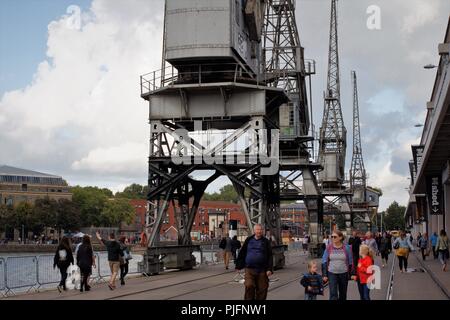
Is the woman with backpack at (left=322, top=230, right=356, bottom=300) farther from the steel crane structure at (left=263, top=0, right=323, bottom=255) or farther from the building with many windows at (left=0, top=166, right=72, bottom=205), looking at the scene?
the building with many windows at (left=0, top=166, right=72, bottom=205)

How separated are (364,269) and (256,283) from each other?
111 inches

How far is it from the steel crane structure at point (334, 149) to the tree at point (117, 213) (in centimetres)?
6354

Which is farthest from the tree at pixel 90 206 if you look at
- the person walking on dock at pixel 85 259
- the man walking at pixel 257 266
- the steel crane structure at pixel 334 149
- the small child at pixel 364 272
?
the man walking at pixel 257 266

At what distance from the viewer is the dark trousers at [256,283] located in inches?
584

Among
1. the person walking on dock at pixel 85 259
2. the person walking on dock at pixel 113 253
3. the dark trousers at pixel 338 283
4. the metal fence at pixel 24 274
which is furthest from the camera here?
the metal fence at pixel 24 274

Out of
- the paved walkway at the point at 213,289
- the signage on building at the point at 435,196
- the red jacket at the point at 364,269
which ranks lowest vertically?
the paved walkway at the point at 213,289

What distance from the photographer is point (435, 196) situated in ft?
153

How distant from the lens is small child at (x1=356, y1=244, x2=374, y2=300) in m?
16.2

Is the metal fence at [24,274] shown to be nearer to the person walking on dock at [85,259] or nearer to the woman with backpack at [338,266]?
the person walking on dock at [85,259]

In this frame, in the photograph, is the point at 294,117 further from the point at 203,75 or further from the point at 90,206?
the point at 90,206

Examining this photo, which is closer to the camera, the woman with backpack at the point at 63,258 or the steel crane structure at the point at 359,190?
the woman with backpack at the point at 63,258

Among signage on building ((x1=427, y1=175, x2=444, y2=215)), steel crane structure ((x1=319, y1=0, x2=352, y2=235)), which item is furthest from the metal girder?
signage on building ((x1=427, y1=175, x2=444, y2=215))

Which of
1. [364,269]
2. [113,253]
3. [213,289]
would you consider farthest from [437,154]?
[364,269]
